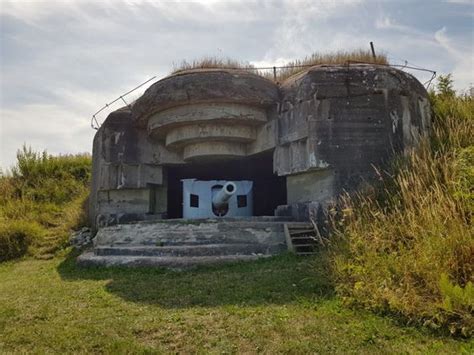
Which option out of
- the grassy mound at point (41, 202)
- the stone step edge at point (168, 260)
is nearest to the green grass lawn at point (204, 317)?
the stone step edge at point (168, 260)

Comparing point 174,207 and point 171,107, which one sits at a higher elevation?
point 171,107

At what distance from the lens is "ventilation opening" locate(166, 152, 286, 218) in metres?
9.25

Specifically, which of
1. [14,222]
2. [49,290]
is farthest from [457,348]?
[14,222]

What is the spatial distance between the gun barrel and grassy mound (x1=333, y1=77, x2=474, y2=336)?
8.08 ft

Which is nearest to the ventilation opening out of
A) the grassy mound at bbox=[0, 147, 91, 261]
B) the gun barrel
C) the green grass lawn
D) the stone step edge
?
the gun barrel

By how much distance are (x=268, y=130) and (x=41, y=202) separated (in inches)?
263

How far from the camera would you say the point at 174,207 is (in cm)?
974

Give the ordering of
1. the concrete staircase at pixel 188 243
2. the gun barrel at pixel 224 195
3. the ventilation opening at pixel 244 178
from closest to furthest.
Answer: the concrete staircase at pixel 188 243 < the gun barrel at pixel 224 195 < the ventilation opening at pixel 244 178

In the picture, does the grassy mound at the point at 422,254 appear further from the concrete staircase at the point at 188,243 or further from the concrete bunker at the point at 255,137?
the concrete staircase at the point at 188,243

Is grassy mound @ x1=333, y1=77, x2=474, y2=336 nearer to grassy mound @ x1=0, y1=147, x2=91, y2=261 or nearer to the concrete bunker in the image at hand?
the concrete bunker

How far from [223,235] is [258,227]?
0.51 metres

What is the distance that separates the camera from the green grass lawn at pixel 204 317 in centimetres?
292

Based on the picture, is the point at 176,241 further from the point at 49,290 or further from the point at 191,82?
the point at 191,82

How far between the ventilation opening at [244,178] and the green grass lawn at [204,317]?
4089 millimetres
